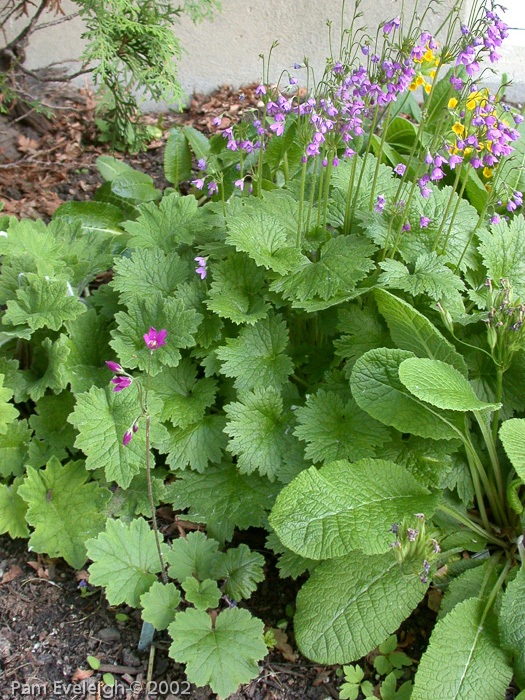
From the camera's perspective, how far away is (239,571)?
2.06m

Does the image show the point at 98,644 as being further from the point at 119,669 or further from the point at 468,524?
the point at 468,524

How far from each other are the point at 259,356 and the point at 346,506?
0.66 meters

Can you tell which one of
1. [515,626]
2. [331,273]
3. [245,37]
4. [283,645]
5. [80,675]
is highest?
[245,37]

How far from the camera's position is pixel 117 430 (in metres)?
2.19

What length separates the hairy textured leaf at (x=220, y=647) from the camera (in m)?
1.76

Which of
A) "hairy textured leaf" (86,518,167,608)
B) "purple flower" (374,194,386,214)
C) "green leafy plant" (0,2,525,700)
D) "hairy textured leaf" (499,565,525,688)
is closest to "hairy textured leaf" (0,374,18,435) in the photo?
"green leafy plant" (0,2,525,700)

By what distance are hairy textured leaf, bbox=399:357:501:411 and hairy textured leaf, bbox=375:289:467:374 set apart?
0.16 metres

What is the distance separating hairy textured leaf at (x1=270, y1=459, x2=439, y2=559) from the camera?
6.14 ft

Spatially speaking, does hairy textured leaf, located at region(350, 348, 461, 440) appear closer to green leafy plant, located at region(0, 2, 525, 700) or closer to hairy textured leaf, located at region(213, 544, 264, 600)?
green leafy plant, located at region(0, 2, 525, 700)

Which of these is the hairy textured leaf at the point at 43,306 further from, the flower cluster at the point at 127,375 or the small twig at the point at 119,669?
the small twig at the point at 119,669

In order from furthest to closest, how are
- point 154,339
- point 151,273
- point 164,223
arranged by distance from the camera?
point 164,223 < point 151,273 < point 154,339

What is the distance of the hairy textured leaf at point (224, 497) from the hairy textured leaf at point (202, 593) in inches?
10.0

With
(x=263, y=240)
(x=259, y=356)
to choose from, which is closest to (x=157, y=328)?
(x=259, y=356)

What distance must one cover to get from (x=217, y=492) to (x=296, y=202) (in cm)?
118
